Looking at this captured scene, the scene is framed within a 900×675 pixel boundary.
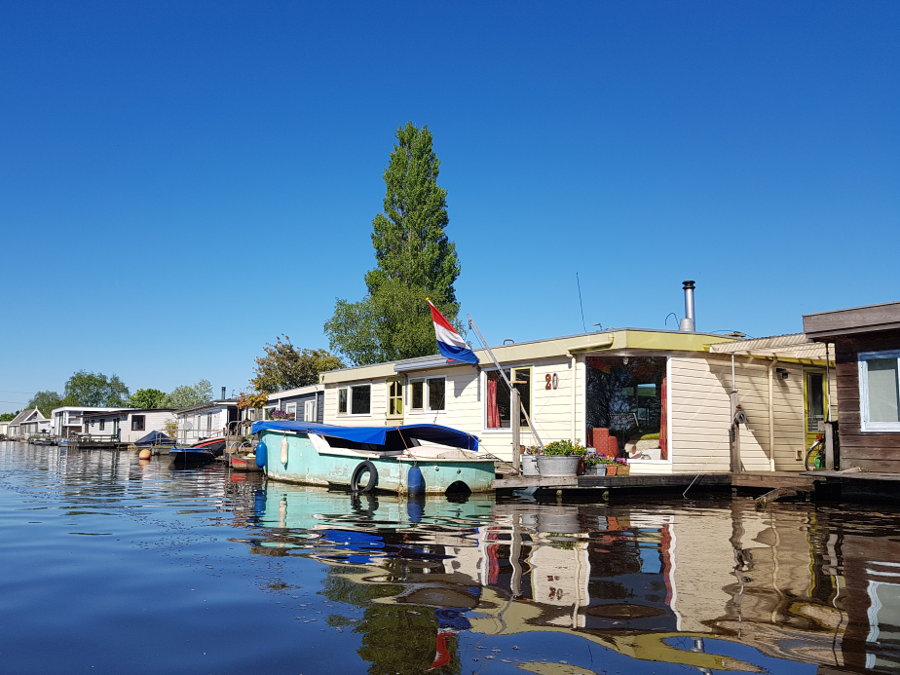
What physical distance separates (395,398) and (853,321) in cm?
1495

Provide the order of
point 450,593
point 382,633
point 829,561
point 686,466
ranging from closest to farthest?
point 382,633
point 450,593
point 829,561
point 686,466

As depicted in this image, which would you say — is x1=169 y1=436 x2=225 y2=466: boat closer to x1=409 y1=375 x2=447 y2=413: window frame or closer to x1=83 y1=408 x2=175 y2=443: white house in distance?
x1=409 y1=375 x2=447 y2=413: window frame

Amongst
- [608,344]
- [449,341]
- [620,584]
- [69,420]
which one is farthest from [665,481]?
[69,420]

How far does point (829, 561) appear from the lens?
7.92 meters

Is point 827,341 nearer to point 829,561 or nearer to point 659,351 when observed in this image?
point 659,351

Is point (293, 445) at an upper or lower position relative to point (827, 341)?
lower

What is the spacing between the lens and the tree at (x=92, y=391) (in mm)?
131750

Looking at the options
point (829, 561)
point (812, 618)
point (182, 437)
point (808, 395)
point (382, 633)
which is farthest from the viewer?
point (182, 437)

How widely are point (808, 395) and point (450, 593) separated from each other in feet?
55.0

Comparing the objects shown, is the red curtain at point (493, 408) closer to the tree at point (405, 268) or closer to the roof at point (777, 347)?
the roof at point (777, 347)


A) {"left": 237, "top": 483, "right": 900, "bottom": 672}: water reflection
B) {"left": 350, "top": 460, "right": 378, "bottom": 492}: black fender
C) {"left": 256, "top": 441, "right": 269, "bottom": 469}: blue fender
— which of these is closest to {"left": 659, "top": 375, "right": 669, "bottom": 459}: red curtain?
{"left": 237, "top": 483, "right": 900, "bottom": 672}: water reflection

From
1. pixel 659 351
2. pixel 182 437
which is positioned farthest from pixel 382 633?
pixel 182 437

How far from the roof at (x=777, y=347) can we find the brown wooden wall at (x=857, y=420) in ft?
3.36

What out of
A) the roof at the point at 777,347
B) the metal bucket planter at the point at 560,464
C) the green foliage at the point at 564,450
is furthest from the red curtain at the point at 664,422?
the metal bucket planter at the point at 560,464
